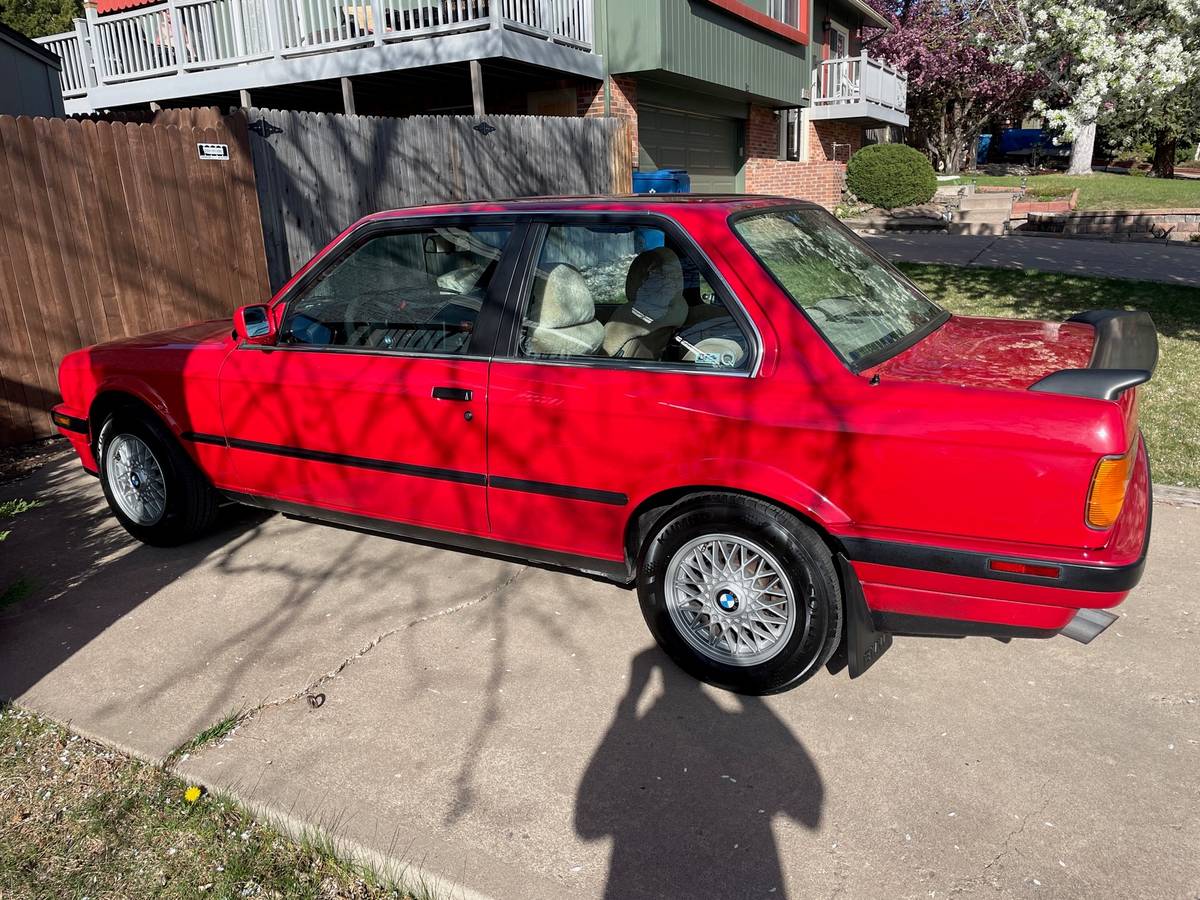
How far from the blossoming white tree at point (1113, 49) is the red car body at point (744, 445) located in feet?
20.9

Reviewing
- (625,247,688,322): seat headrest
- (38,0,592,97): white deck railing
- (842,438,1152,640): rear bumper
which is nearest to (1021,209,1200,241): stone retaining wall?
(38,0,592,97): white deck railing

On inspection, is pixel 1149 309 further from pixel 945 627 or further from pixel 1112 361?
pixel 945 627

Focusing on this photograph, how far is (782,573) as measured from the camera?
10.1 ft

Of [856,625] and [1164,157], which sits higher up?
[1164,157]

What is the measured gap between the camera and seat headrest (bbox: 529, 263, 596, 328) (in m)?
3.60

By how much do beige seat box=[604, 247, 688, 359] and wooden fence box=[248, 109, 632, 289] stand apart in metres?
5.48

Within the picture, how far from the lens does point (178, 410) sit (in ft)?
14.7

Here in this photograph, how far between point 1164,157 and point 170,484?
37814 mm

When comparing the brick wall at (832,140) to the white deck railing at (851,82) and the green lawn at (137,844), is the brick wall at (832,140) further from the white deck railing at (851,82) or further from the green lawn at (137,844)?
the green lawn at (137,844)

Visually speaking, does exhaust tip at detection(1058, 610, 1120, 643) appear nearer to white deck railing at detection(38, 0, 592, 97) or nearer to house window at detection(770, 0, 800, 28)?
white deck railing at detection(38, 0, 592, 97)

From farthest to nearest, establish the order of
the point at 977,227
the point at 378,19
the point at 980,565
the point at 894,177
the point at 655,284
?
the point at 894,177 → the point at 977,227 → the point at 378,19 → the point at 655,284 → the point at 980,565

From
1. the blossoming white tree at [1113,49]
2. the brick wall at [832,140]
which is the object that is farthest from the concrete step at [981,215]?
the blossoming white tree at [1113,49]

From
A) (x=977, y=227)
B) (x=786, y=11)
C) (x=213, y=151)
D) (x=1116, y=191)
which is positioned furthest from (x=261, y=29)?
(x=1116, y=191)

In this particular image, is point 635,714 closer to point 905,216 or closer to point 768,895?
point 768,895
